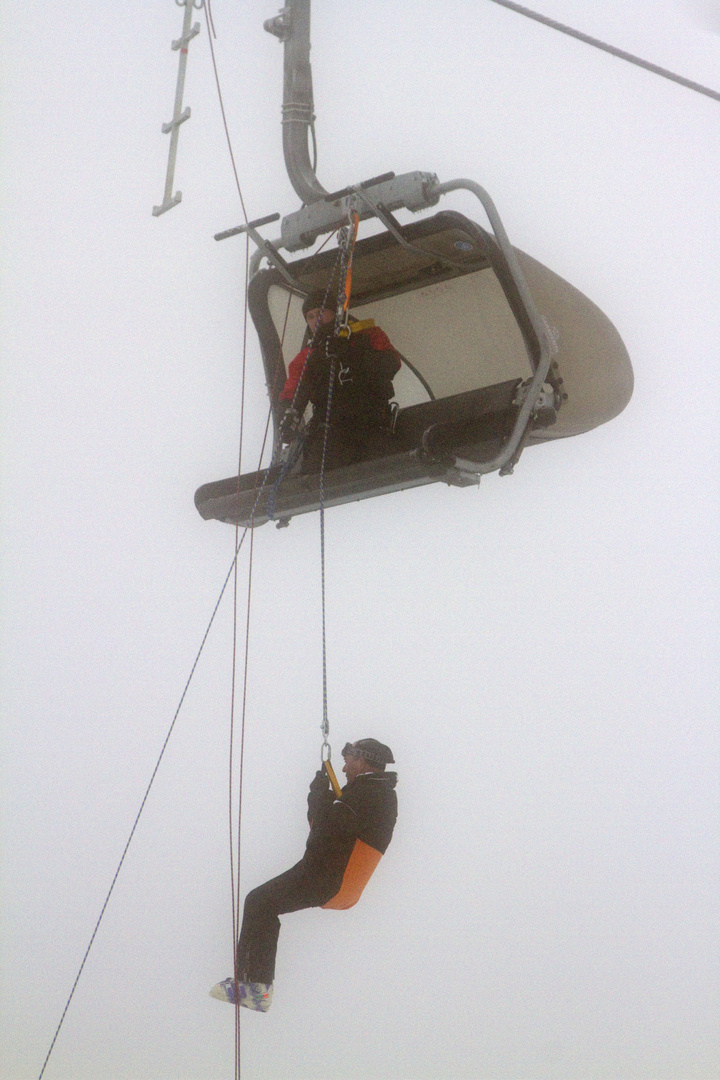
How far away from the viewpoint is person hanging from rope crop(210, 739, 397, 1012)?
14.6ft

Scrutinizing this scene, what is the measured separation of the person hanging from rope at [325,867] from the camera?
444 cm

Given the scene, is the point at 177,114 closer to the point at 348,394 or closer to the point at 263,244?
the point at 263,244

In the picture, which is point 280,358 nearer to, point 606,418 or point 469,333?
point 469,333

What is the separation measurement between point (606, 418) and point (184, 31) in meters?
2.36

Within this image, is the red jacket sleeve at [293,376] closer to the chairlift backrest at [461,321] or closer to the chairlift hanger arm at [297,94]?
the chairlift backrest at [461,321]

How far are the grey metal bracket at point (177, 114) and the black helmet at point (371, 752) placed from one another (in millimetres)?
2090

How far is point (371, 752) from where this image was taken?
4629mm

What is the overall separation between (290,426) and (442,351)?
112 centimetres

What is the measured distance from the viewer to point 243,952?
4422 millimetres

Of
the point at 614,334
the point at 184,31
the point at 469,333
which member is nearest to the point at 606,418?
the point at 614,334

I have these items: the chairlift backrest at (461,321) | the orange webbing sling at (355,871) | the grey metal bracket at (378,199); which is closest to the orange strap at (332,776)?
the orange webbing sling at (355,871)

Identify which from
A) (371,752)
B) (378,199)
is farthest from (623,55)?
(371,752)

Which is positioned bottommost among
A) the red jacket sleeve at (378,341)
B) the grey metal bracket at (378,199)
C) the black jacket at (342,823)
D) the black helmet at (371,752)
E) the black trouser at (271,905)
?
the black trouser at (271,905)

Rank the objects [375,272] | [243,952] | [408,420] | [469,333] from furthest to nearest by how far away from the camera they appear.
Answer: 1. [469,333]
2. [375,272]
3. [408,420]
4. [243,952]
